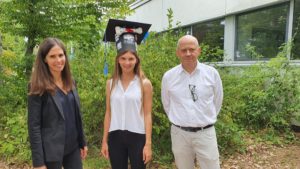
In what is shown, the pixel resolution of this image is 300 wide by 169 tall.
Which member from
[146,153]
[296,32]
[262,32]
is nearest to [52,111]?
[146,153]

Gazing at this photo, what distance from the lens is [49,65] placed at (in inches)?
107

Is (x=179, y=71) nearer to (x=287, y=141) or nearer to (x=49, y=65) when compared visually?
(x=49, y=65)

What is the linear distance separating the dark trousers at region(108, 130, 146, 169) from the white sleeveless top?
0.19ft

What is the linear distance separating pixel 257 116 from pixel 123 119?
4126mm

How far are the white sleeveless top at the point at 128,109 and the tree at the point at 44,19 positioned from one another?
4054mm

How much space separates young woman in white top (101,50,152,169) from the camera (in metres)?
3.01

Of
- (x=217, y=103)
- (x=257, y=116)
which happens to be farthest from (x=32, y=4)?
(x=257, y=116)

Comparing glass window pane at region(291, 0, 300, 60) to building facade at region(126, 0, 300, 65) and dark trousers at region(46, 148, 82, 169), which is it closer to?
building facade at region(126, 0, 300, 65)

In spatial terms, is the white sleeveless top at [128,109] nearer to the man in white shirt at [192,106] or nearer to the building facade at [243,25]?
the man in white shirt at [192,106]

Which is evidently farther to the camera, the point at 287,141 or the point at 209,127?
the point at 287,141

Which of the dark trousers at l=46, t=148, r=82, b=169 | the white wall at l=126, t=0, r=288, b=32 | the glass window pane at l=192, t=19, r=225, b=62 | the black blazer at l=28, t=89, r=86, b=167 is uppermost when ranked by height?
the white wall at l=126, t=0, r=288, b=32

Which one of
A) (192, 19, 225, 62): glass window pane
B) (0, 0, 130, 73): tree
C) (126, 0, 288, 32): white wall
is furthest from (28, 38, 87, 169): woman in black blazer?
(192, 19, 225, 62): glass window pane

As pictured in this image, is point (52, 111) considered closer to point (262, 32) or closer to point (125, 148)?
point (125, 148)

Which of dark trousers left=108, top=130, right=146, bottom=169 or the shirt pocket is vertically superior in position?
the shirt pocket
